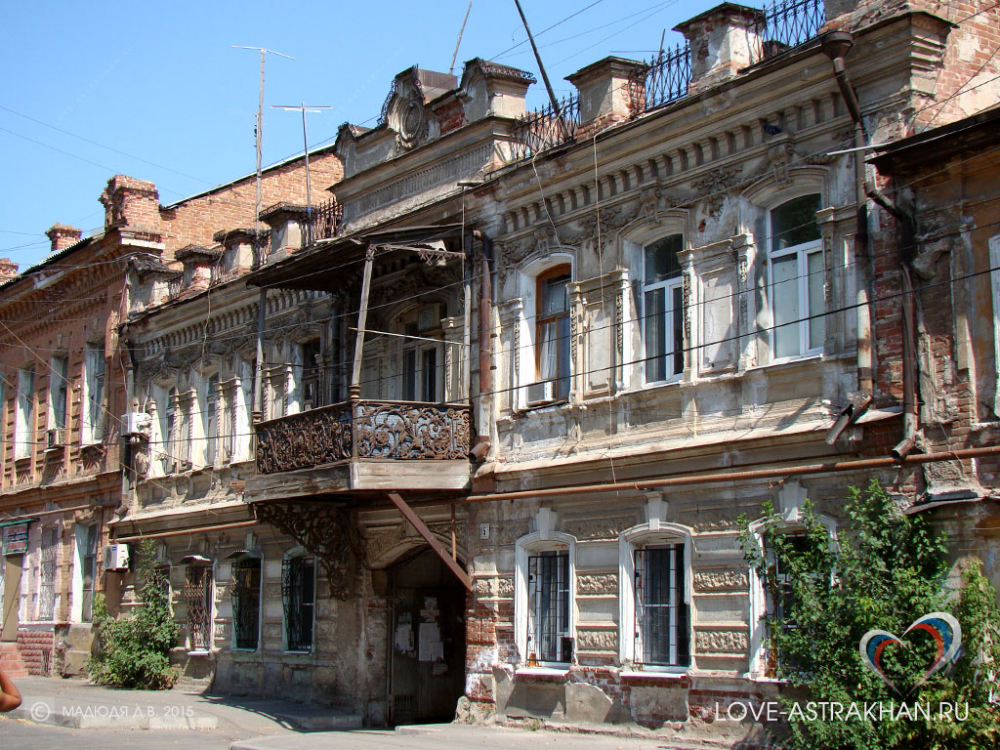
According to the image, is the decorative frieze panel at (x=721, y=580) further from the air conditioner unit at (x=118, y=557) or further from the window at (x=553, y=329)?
the air conditioner unit at (x=118, y=557)

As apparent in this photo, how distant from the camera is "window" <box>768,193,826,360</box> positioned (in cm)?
1215

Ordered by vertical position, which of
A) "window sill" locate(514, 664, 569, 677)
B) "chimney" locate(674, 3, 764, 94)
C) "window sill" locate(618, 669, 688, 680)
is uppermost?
"chimney" locate(674, 3, 764, 94)

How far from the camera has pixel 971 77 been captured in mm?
11812

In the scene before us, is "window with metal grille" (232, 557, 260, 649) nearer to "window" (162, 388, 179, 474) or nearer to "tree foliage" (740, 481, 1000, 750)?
"window" (162, 388, 179, 474)

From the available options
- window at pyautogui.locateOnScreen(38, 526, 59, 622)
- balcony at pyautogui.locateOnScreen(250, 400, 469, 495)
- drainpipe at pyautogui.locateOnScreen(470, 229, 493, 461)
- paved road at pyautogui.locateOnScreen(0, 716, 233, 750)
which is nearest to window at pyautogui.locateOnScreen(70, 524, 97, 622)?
window at pyautogui.locateOnScreen(38, 526, 59, 622)

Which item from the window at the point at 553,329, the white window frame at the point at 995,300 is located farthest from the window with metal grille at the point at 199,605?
the white window frame at the point at 995,300

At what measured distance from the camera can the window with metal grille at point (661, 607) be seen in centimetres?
1315

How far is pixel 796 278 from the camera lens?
1238 centimetres

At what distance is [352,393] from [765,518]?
5830mm

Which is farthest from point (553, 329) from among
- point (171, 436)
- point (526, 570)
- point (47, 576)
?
point (47, 576)

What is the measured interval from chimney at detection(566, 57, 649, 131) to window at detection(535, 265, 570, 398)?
1.91 metres

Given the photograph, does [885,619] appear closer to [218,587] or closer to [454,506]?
[454,506]

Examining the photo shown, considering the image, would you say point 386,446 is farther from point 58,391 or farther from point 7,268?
point 7,268

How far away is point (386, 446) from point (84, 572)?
12.9m
